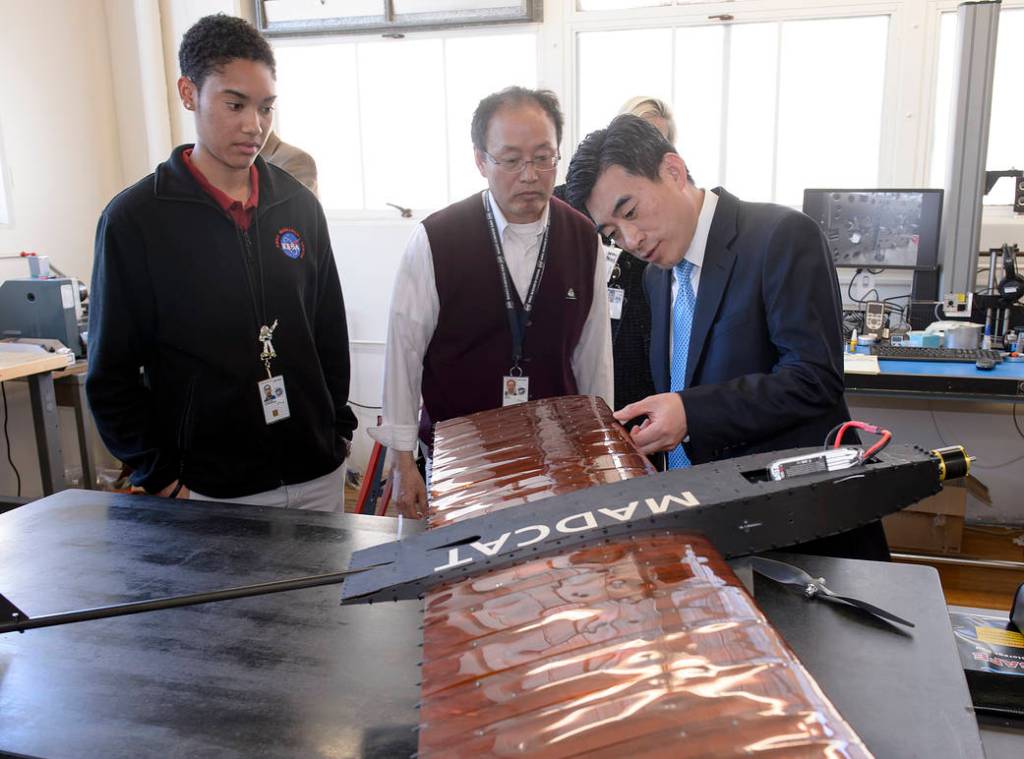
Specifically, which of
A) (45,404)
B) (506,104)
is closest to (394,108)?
(45,404)

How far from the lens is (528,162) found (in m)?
1.77

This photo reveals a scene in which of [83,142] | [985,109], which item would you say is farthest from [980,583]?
[83,142]

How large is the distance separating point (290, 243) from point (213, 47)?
1.55 feet

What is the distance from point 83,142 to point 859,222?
14.9 feet

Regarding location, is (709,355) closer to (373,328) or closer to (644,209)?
(644,209)

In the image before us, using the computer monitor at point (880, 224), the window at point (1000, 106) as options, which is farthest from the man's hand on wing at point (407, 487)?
the window at point (1000, 106)

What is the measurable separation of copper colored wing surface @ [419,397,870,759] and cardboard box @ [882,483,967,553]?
3.21 meters

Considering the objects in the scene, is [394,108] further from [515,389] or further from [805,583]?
[805,583]

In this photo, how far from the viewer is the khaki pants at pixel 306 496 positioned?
5.99 ft

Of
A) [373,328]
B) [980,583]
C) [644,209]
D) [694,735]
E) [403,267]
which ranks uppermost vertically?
[644,209]

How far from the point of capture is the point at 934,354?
133 inches

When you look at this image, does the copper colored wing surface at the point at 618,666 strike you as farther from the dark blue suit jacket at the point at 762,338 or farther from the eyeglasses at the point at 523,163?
the eyeglasses at the point at 523,163

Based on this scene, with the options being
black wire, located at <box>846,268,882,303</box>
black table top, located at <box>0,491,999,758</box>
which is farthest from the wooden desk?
black wire, located at <box>846,268,882,303</box>

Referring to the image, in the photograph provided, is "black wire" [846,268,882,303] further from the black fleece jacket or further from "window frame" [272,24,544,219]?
the black fleece jacket
